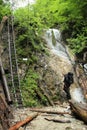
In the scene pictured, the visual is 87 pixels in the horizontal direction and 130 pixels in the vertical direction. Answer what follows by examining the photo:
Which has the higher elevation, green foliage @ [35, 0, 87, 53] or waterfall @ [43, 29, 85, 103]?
green foliage @ [35, 0, 87, 53]

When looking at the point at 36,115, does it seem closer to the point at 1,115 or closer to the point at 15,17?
Result: the point at 1,115

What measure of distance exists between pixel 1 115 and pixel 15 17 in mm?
11654

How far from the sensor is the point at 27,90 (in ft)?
45.1

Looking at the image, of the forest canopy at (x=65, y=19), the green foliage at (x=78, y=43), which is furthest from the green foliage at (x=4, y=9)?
the green foliage at (x=78, y=43)

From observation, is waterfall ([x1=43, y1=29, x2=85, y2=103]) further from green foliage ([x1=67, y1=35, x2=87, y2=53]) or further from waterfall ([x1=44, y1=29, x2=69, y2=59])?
green foliage ([x1=67, y1=35, x2=87, y2=53])

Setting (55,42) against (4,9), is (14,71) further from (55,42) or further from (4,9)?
(55,42)

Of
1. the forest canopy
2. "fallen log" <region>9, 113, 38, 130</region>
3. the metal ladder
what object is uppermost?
the forest canopy

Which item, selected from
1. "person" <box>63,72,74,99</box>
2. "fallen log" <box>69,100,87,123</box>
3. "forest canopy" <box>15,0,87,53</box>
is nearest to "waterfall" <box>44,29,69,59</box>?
"forest canopy" <box>15,0,87,53</box>

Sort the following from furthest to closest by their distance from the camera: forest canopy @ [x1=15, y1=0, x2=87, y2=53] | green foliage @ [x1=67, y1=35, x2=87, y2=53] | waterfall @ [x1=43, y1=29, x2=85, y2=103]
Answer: forest canopy @ [x1=15, y1=0, x2=87, y2=53] < green foliage @ [x1=67, y1=35, x2=87, y2=53] < waterfall @ [x1=43, y1=29, x2=85, y2=103]

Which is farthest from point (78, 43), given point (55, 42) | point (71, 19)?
point (71, 19)

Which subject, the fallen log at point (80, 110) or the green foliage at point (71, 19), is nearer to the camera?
the fallen log at point (80, 110)

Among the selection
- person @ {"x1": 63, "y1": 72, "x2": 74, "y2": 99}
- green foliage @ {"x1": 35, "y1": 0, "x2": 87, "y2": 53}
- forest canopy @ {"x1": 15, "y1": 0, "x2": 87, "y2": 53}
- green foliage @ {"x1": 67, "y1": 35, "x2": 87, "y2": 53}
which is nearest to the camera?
person @ {"x1": 63, "y1": 72, "x2": 74, "y2": 99}

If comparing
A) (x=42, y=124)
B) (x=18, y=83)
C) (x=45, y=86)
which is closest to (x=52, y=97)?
(x=45, y=86)

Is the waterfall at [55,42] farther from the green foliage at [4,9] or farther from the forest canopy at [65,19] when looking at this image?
the green foliage at [4,9]
